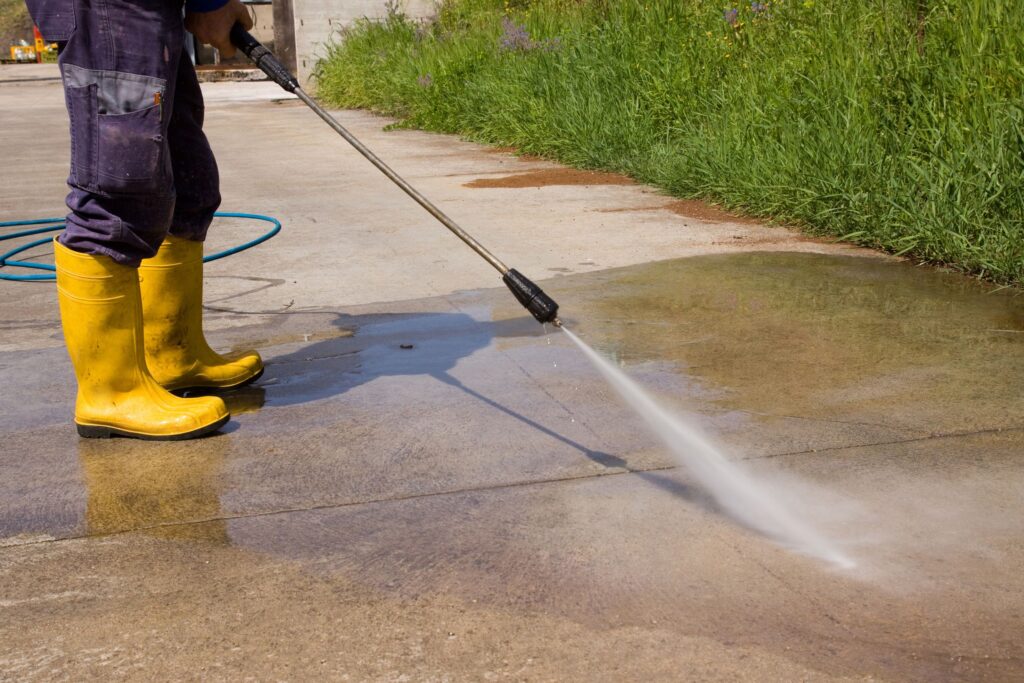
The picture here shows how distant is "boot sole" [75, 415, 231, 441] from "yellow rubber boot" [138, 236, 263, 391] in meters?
0.42

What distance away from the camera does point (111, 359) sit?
3.34 meters

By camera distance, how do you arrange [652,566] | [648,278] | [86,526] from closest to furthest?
[652,566], [86,526], [648,278]

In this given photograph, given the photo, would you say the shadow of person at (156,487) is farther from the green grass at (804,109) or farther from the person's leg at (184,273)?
the green grass at (804,109)

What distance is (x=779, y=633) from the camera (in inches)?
87.7

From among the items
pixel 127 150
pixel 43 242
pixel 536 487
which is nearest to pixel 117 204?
pixel 127 150

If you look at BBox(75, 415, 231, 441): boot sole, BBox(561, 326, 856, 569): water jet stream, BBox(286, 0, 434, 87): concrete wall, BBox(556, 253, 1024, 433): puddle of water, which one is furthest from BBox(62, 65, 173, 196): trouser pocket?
BBox(286, 0, 434, 87): concrete wall

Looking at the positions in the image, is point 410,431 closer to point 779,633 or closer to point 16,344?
point 779,633

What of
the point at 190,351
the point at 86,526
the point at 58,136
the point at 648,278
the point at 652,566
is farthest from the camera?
the point at 58,136

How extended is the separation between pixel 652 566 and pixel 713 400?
1.13 meters

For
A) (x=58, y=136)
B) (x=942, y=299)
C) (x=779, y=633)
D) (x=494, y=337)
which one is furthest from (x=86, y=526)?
(x=58, y=136)

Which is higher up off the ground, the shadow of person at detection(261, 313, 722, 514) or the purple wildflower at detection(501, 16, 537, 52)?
the purple wildflower at detection(501, 16, 537, 52)

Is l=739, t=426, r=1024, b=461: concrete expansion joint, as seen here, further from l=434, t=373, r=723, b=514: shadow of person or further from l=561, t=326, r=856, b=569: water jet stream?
l=434, t=373, r=723, b=514: shadow of person

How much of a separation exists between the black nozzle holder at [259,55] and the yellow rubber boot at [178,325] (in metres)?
0.59

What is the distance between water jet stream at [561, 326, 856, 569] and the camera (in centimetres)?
263
